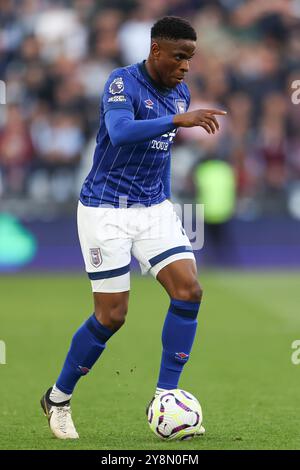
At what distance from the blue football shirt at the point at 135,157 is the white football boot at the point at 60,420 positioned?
1.16 meters

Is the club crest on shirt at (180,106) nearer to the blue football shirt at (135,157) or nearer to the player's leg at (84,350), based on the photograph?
the blue football shirt at (135,157)

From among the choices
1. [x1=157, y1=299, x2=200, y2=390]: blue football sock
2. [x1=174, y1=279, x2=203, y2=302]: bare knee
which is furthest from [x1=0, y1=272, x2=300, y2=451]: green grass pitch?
[x1=174, y1=279, x2=203, y2=302]: bare knee

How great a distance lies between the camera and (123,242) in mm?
6086

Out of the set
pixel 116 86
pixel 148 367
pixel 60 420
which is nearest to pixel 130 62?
pixel 148 367

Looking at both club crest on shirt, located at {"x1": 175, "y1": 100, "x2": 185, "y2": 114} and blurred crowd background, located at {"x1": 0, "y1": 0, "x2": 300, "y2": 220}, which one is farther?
blurred crowd background, located at {"x1": 0, "y1": 0, "x2": 300, "y2": 220}

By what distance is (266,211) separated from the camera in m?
16.4

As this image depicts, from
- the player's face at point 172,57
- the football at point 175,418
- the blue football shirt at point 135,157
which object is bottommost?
the football at point 175,418

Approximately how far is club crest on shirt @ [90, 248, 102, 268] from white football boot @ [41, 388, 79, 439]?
815mm

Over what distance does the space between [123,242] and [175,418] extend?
104 cm

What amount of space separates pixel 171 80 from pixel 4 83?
34.0 ft

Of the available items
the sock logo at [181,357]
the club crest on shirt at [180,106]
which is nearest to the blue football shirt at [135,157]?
the club crest on shirt at [180,106]

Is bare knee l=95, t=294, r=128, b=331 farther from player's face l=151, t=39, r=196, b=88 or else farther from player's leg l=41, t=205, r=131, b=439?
player's face l=151, t=39, r=196, b=88

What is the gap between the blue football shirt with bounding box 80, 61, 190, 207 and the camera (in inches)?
237

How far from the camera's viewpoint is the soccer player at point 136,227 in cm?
595
